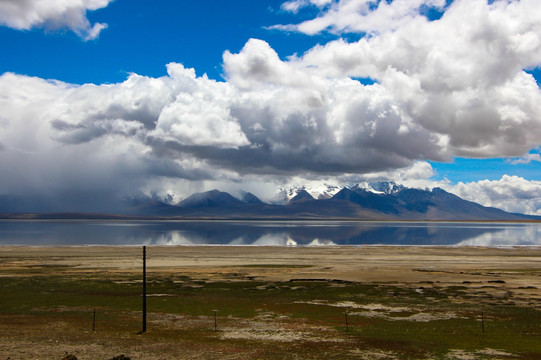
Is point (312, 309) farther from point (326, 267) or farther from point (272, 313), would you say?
point (326, 267)

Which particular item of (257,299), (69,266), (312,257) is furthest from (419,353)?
(312,257)

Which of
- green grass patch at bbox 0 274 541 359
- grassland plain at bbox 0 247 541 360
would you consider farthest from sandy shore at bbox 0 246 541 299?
green grass patch at bbox 0 274 541 359

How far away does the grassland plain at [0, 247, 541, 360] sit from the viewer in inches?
1209

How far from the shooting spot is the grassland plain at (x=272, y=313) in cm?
3072

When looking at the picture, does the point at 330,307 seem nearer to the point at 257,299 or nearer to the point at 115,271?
the point at 257,299

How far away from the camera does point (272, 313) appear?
43.0 m

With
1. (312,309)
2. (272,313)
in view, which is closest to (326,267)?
(312,309)

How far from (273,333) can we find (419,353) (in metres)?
11.1

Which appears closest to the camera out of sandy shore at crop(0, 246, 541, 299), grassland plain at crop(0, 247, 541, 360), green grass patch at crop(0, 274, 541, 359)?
grassland plain at crop(0, 247, 541, 360)

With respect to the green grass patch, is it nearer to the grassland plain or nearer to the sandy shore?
the grassland plain

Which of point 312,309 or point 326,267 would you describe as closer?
point 312,309

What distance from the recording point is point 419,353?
29.4m

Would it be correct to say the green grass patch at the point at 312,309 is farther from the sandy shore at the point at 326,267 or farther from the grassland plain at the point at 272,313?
the sandy shore at the point at 326,267

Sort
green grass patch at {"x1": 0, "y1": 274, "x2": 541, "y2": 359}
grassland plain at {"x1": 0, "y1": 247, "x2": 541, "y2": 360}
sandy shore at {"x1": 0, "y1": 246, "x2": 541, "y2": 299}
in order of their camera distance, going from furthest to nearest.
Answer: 1. sandy shore at {"x1": 0, "y1": 246, "x2": 541, "y2": 299}
2. green grass patch at {"x1": 0, "y1": 274, "x2": 541, "y2": 359}
3. grassland plain at {"x1": 0, "y1": 247, "x2": 541, "y2": 360}
